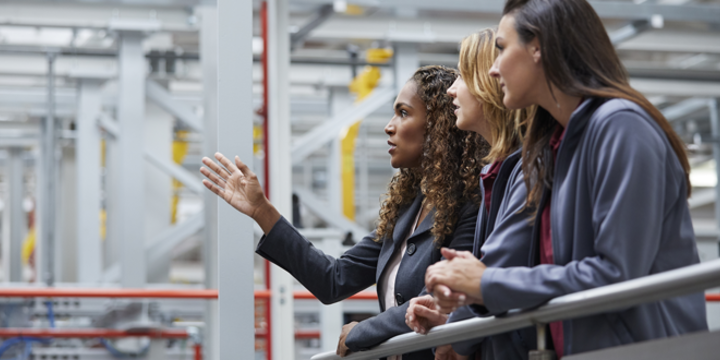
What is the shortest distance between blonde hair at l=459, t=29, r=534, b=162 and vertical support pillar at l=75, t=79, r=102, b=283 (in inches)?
211

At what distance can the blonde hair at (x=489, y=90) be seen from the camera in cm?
170

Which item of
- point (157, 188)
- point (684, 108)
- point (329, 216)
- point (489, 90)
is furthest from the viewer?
point (684, 108)

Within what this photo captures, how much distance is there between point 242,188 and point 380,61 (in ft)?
14.7

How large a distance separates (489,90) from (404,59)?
357 cm

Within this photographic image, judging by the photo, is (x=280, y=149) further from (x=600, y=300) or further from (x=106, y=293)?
(x=600, y=300)

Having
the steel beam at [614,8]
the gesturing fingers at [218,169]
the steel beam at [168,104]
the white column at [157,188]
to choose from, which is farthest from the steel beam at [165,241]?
the gesturing fingers at [218,169]

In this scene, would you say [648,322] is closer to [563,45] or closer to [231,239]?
[563,45]

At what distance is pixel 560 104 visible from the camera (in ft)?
4.52

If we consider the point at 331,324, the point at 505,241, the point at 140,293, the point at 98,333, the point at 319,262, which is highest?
the point at 505,241

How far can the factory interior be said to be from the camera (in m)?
3.56

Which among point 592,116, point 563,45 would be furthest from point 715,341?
point 563,45

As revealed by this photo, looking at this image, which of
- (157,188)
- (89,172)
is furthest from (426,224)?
(89,172)

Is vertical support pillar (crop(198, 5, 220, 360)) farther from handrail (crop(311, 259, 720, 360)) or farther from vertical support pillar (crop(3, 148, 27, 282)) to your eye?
vertical support pillar (crop(3, 148, 27, 282))

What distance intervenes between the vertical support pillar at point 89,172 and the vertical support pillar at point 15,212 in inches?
106
